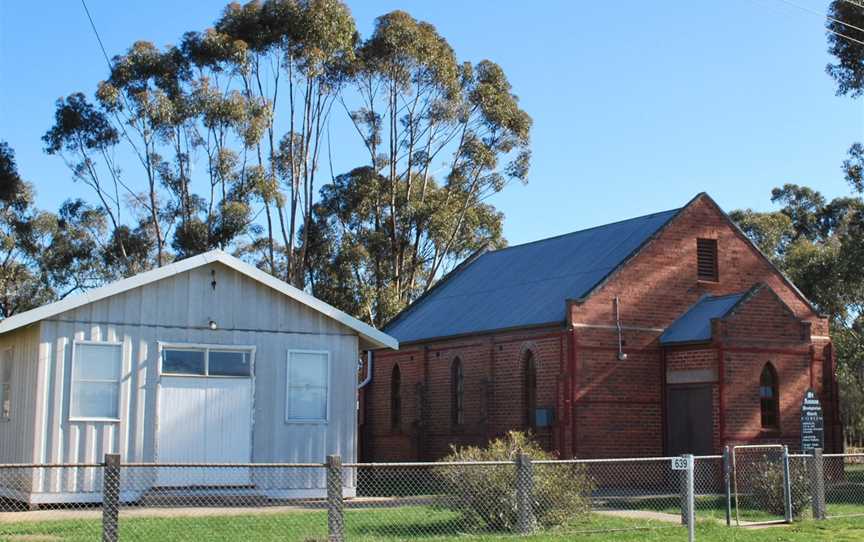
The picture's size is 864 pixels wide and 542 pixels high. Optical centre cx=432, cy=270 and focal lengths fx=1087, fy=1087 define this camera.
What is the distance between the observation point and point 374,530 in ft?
55.8

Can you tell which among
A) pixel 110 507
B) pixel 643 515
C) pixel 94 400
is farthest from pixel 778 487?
pixel 94 400

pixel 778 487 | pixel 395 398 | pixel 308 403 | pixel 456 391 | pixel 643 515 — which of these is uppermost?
pixel 456 391

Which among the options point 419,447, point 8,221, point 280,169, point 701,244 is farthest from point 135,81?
point 701,244

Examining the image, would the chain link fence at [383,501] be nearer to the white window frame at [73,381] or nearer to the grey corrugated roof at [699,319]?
the white window frame at [73,381]

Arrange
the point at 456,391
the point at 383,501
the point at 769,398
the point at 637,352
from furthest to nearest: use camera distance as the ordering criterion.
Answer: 1. the point at 456,391
2. the point at 637,352
3. the point at 769,398
4. the point at 383,501

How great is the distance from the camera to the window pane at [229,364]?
22.2 meters

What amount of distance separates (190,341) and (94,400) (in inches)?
85.1

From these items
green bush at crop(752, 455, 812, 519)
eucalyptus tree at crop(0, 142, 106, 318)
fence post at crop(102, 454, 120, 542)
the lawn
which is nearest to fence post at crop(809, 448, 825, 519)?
the lawn

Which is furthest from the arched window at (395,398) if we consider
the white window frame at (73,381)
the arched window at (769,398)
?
the white window frame at (73,381)

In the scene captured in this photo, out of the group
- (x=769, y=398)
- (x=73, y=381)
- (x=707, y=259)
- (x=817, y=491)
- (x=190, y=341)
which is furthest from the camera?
(x=707, y=259)

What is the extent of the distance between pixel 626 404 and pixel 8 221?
44.7 meters

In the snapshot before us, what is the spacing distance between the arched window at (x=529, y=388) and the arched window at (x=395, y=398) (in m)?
6.49

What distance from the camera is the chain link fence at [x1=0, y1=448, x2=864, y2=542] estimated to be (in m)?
15.7

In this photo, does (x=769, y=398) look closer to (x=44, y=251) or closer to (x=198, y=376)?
(x=198, y=376)
